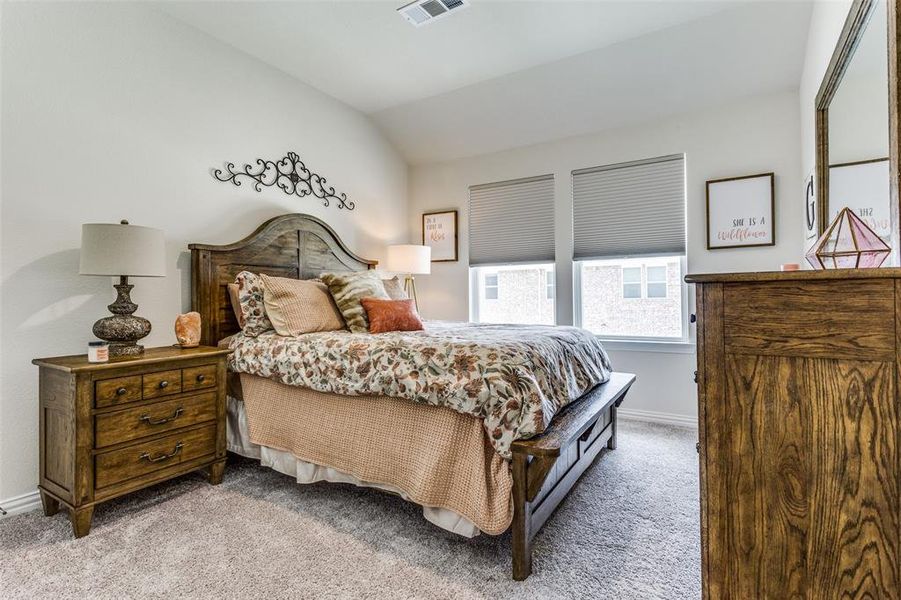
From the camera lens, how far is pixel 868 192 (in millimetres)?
1438

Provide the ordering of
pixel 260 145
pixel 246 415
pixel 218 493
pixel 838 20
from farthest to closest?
pixel 260 145, pixel 246 415, pixel 218 493, pixel 838 20

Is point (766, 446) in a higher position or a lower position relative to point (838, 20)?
lower

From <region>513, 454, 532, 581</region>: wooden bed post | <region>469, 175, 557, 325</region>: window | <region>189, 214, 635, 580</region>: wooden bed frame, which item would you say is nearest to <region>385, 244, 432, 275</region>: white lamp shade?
<region>189, 214, 635, 580</region>: wooden bed frame

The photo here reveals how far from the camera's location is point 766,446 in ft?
3.32

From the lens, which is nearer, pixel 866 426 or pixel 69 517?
Result: pixel 866 426

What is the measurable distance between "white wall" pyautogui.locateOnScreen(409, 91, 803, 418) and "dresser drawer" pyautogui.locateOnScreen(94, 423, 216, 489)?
2.62 m

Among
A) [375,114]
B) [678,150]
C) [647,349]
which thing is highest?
[375,114]

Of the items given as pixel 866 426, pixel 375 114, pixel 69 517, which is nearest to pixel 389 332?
pixel 69 517

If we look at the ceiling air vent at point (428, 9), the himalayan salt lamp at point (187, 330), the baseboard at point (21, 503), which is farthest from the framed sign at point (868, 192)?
the baseboard at point (21, 503)

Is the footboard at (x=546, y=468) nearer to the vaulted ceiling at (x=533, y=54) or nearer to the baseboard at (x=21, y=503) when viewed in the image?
the baseboard at (x=21, y=503)

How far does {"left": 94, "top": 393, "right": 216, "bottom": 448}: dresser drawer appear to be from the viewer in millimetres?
1885

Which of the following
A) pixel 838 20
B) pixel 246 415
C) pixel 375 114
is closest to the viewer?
pixel 838 20

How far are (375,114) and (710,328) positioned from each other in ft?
12.6

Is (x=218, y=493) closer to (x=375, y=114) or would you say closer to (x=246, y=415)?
(x=246, y=415)
